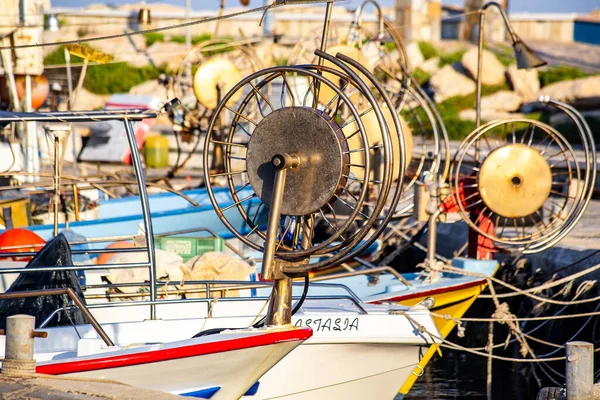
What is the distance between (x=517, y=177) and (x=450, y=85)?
1642 cm

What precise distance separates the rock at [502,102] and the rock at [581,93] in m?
1.06

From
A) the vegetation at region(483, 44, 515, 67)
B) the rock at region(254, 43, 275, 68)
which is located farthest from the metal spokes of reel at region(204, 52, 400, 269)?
the vegetation at region(483, 44, 515, 67)

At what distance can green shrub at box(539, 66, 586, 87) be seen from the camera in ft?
85.3

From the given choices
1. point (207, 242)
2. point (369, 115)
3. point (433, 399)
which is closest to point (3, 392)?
point (207, 242)

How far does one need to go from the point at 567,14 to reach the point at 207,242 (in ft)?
89.7

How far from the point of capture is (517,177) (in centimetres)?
977

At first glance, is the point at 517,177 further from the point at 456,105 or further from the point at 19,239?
the point at 456,105

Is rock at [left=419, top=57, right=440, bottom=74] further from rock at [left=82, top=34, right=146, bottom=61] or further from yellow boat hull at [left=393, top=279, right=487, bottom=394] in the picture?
yellow boat hull at [left=393, top=279, right=487, bottom=394]

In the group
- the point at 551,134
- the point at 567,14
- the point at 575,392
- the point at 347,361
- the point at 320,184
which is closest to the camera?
the point at 320,184

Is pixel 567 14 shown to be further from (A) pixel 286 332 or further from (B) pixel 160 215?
(A) pixel 286 332

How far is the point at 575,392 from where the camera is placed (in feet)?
18.7

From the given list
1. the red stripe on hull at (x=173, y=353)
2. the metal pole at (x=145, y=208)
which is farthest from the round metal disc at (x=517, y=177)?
the red stripe on hull at (x=173, y=353)

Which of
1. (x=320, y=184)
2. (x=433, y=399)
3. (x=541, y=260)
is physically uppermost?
(x=320, y=184)

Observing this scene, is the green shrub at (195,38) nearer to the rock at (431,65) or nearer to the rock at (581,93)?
the rock at (431,65)
